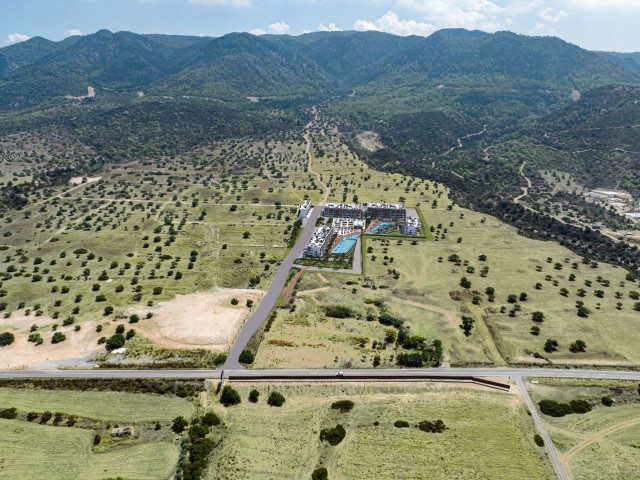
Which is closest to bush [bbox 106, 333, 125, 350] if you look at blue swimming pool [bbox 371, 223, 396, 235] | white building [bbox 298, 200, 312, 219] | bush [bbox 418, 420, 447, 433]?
bush [bbox 418, 420, 447, 433]

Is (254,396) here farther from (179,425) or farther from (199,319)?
(199,319)

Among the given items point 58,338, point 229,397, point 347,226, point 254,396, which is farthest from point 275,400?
point 347,226

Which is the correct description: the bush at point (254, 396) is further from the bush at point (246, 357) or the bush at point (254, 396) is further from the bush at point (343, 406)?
the bush at point (343, 406)

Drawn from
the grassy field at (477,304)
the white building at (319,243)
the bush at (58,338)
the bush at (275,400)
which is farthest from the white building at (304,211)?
the bush at (275,400)

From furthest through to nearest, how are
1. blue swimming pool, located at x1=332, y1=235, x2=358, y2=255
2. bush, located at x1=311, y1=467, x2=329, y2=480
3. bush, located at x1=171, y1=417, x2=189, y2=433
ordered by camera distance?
blue swimming pool, located at x1=332, y1=235, x2=358, y2=255 → bush, located at x1=171, y1=417, x2=189, y2=433 → bush, located at x1=311, y1=467, x2=329, y2=480

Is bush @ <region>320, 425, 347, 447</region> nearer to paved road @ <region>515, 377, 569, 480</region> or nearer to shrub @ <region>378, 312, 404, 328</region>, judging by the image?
paved road @ <region>515, 377, 569, 480</region>

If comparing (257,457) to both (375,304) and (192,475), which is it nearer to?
(192,475)
